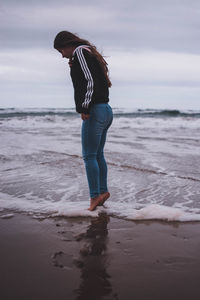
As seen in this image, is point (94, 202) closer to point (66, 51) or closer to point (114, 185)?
point (114, 185)

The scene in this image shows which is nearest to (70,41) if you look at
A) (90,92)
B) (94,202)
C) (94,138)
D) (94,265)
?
(90,92)

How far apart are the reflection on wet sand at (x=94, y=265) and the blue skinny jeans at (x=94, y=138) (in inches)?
23.2

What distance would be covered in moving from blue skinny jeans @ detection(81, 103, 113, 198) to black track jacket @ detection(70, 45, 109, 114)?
97 mm

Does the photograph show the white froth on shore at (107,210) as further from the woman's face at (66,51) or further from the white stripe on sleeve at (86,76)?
the woman's face at (66,51)

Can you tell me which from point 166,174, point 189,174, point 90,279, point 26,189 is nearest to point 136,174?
point 166,174

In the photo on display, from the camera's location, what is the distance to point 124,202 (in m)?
3.23

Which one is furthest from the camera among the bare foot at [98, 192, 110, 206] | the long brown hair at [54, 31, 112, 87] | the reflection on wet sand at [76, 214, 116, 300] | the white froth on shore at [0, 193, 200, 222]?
the bare foot at [98, 192, 110, 206]

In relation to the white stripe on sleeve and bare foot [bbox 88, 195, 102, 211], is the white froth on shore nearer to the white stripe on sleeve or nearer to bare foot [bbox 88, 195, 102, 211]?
bare foot [bbox 88, 195, 102, 211]

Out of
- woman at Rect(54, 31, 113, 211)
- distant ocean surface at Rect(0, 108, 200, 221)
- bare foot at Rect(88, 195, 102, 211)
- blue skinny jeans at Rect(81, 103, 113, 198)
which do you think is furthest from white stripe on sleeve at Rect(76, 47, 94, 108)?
distant ocean surface at Rect(0, 108, 200, 221)

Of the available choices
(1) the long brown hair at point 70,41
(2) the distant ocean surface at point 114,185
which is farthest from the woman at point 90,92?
(2) the distant ocean surface at point 114,185

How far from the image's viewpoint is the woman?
2.78 metres

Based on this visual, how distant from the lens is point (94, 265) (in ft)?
5.99

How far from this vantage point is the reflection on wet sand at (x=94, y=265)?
1.55 meters

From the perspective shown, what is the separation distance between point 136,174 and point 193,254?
2587 millimetres
